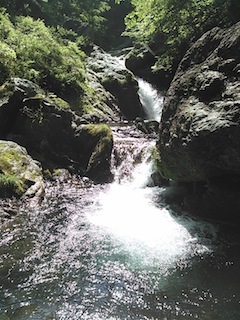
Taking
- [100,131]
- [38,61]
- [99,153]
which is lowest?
[99,153]

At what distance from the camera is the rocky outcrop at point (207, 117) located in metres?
6.82

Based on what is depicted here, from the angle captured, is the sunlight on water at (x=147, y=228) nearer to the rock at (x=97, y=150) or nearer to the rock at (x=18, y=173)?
the rock at (x=97, y=150)

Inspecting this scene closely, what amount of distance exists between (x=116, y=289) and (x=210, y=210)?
4224mm

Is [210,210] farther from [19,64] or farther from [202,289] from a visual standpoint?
[19,64]

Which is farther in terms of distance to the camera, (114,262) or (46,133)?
(46,133)

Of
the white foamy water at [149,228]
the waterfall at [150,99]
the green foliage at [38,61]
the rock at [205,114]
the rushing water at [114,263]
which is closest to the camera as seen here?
the rushing water at [114,263]

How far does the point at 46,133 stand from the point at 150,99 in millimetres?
13163

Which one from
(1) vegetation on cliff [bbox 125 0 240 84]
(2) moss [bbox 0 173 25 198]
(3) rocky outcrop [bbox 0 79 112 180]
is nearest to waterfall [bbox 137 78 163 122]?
(1) vegetation on cliff [bbox 125 0 240 84]

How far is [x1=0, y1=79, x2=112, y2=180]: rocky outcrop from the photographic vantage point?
40.0 ft

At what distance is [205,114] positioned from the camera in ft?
23.8

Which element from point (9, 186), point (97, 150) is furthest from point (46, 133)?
point (9, 186)

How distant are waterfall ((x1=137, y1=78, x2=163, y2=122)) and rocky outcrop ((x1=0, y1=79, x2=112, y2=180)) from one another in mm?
10219

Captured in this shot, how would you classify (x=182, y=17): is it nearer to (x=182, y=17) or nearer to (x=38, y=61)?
(x=182, y=17)

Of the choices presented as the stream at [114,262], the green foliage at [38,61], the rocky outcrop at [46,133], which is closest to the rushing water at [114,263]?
the stream at [114,262]
